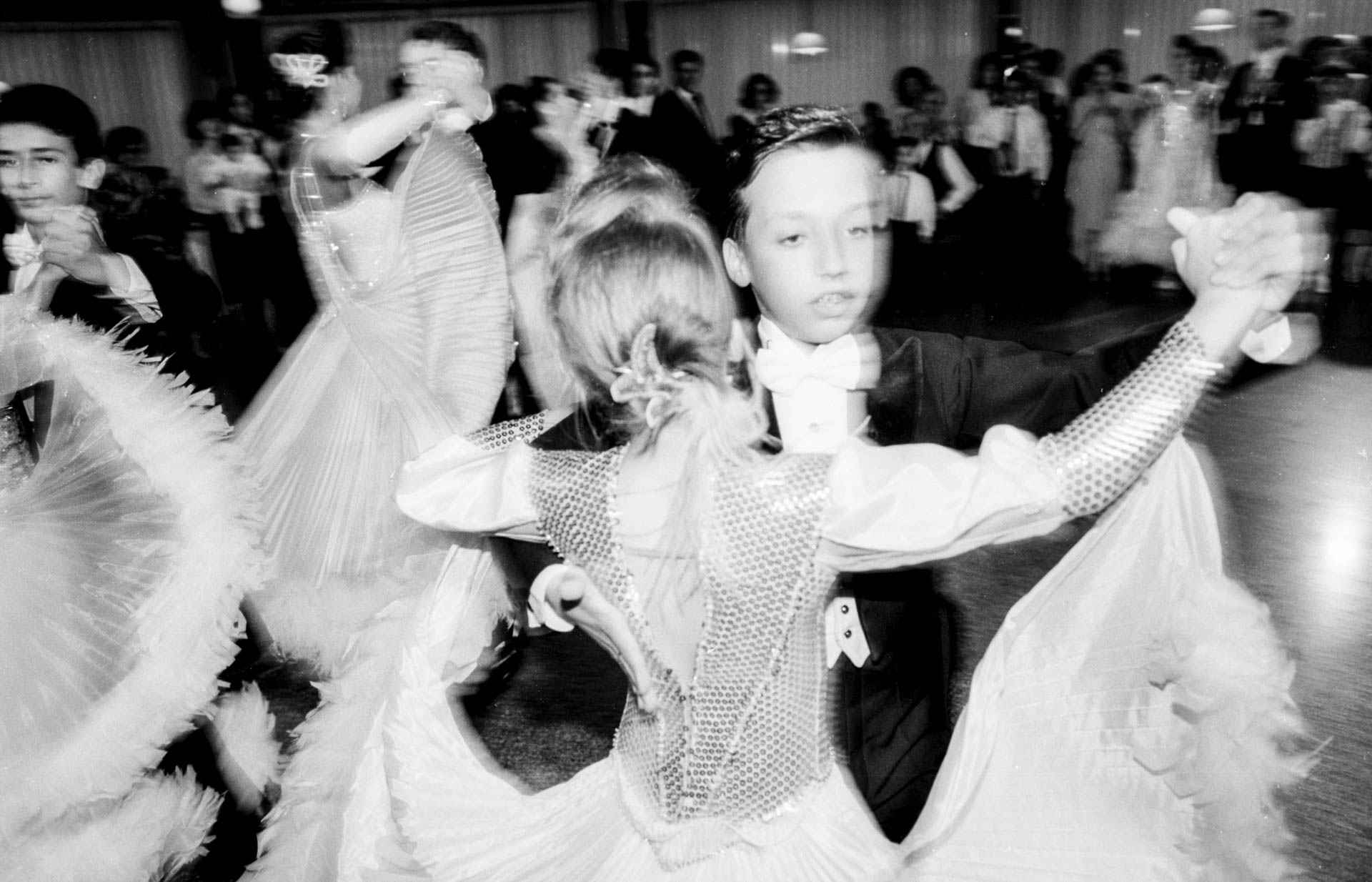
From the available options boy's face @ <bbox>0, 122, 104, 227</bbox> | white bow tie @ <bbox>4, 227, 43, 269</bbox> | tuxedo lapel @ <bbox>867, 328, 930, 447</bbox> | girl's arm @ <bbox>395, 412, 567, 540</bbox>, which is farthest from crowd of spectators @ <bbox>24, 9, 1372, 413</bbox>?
girl's arm @ <bbox>395, 412, 567, 540</bbox>

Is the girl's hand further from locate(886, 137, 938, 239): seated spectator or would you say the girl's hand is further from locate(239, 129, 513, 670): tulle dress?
locate(886, 137, 938, 239): seated spectator

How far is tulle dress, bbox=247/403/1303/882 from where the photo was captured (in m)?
1.24

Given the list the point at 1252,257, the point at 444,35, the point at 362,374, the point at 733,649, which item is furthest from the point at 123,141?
the point at 1252,257

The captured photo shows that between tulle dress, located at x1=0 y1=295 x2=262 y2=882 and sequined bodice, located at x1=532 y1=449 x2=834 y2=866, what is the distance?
37.0 inches

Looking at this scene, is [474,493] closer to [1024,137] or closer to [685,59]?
[685,59]

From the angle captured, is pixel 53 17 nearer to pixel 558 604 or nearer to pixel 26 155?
pixel 26 155

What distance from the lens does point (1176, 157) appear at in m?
7.07

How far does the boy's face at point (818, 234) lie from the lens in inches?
59.2

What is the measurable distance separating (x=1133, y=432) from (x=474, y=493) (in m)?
0.78

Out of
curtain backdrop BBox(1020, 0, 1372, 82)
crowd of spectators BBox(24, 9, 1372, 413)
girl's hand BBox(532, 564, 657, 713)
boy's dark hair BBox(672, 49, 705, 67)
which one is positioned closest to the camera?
girl's hand BBox(532, 564, 657, 713)

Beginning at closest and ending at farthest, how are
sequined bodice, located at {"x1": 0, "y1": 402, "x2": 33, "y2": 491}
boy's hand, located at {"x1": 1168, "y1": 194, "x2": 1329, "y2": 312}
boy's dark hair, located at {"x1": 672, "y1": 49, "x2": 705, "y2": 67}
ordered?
boy's hand, located at {"x1": 1168, "y1": 194, "x2": 1329, "y2": 312} → sequined bodice, located at {"x1": 0, "y1": 402, "x2": 33, "y2": 491} → boy's dark hair, located at {"x1": 672, "y1": 49, "x2": 705, "y2": 67}

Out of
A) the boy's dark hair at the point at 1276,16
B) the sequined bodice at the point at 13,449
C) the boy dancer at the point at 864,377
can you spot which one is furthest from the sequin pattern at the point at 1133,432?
the boy's dark hair at the point at 1276,16

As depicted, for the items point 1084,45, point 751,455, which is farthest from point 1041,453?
point 1084,45

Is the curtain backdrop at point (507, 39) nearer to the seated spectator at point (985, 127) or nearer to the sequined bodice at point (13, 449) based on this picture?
the seated spectator at point (985, 127)
